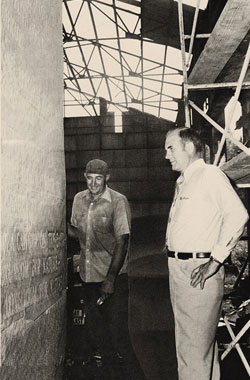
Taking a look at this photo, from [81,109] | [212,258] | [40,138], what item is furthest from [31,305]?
[81,109]

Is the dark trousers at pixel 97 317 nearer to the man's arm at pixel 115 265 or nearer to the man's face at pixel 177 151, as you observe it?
the man's arm at pixel 115 265

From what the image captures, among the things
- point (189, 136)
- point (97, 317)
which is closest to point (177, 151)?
point (189, 136)

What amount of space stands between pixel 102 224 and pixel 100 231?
0.28ft

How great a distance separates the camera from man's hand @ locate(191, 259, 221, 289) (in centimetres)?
257

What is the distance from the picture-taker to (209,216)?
270cm

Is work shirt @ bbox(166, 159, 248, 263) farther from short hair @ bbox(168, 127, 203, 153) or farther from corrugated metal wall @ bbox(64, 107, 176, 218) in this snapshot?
corrugated metal wall @ bbox(64, 107, 176, 218)

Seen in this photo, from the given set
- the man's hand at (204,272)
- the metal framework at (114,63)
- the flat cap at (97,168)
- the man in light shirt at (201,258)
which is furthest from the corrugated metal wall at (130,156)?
the man's hand at (204,272)

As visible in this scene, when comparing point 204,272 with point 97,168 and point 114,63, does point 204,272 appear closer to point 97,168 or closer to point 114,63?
point 97,168

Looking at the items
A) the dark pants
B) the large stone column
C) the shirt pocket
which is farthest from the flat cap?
Result: the large stone column

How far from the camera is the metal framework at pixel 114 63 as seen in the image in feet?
52.6

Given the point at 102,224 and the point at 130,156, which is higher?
the point at 130,156

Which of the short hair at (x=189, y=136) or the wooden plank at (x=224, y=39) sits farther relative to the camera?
the short hair at (x=189, y=136)

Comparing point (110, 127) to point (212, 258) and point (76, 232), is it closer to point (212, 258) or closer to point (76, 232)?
point (76, 232)

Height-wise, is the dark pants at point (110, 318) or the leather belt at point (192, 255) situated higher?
the leather belt at point (192, 255)
